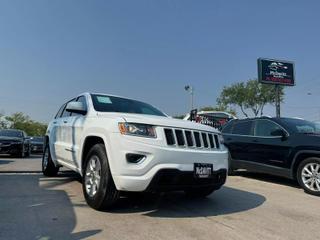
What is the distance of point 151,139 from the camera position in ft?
15.1

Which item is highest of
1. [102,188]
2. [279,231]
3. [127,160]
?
[127,160]

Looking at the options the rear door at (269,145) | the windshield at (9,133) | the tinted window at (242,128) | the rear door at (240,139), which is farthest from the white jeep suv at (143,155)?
the windshield at (9,133)

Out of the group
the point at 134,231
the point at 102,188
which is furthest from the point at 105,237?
the point at 102,188

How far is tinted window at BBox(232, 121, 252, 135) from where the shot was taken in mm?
9051

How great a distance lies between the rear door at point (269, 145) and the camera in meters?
7.77

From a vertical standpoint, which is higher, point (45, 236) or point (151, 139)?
point (151, 139)

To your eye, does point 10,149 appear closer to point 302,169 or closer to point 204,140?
point 302,169

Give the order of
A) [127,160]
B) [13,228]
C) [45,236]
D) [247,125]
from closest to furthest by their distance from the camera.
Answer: [45,236] → [13,228] → [127,160] → [247,125]

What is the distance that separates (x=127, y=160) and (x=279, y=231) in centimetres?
196

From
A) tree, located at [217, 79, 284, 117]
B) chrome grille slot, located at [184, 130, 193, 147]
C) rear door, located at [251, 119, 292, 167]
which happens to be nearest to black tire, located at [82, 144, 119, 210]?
chrome grille slot, located at [184, 130, 193, 147]

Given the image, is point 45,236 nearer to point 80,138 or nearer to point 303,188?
point 80,138

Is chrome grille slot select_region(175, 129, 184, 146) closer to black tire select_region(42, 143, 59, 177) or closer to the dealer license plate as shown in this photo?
the dealer license plate

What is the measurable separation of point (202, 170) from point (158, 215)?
0.82 meters

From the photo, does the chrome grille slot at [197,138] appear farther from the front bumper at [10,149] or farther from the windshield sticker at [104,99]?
the front bumper at [10,149]
